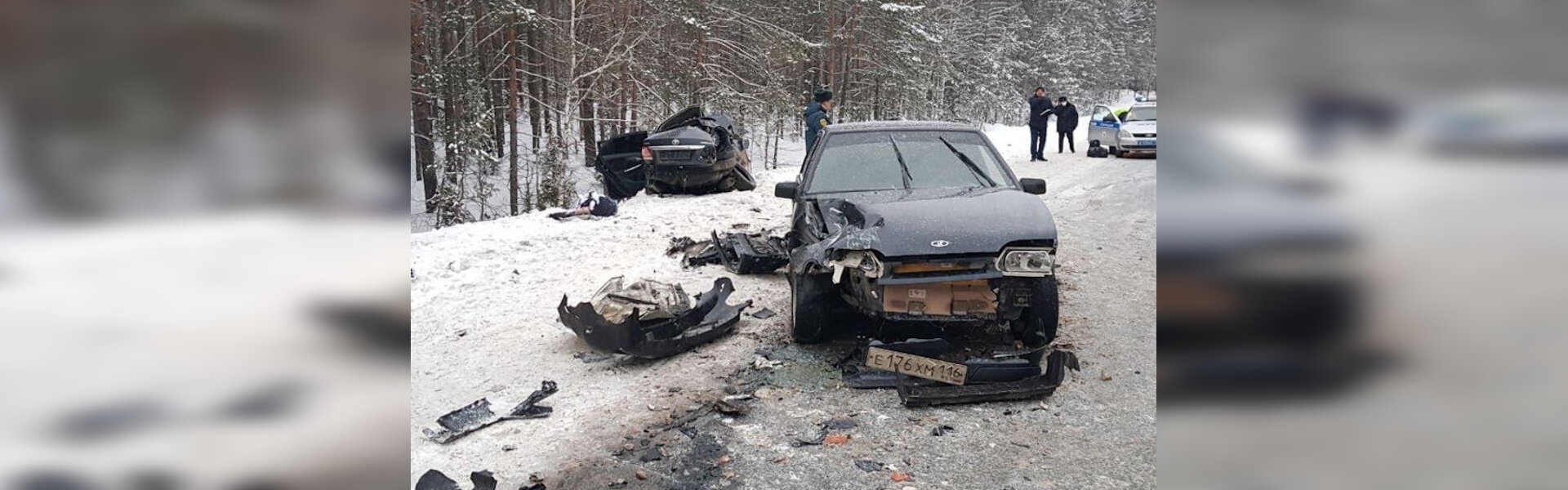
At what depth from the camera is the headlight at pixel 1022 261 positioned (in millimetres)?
4891

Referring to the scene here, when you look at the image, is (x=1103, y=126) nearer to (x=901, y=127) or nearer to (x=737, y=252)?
(x=737, y=252)

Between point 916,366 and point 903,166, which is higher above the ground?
point 903,166

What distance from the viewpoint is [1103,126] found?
63.4 ft

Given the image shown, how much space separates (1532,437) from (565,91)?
1681 centimetres

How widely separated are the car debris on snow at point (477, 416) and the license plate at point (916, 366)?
1.91 metres

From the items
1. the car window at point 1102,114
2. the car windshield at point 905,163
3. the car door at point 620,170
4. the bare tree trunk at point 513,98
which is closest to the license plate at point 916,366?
the car windshield at point 905,163

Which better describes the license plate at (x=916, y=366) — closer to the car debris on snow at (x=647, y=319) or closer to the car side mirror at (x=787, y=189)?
the car debris on snow at (x=647, y=319)

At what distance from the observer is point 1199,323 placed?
77 centimetres

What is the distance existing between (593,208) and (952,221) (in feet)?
20.9

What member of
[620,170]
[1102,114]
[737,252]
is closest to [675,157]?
[620,170]

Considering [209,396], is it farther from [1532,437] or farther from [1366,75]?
[1532,437]

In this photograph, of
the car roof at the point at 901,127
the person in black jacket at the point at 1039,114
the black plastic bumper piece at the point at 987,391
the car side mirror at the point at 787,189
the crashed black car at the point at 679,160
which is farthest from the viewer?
the person in black jacket at the point at 1039,114

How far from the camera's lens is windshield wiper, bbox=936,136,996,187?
6.10m

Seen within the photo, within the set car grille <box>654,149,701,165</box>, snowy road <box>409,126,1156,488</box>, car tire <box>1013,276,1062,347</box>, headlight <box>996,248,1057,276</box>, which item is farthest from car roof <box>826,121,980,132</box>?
car grille <box>654,149,701,165</box>
